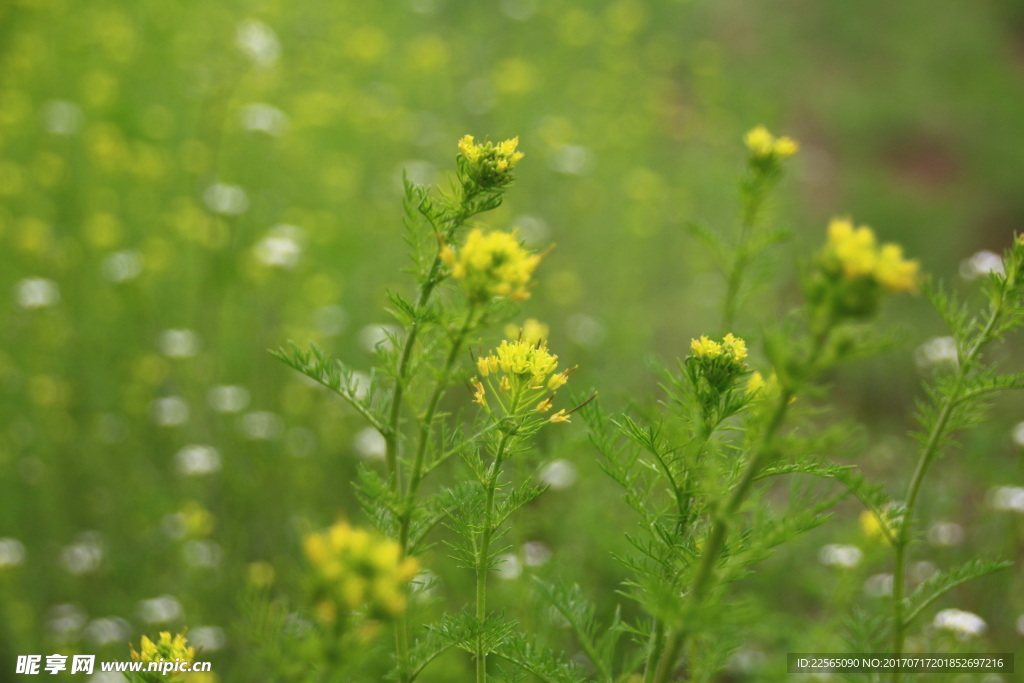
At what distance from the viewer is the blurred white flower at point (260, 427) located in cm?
214

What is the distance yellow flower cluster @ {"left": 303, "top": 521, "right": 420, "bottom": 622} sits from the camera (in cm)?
49

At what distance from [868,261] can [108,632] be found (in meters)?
1.92

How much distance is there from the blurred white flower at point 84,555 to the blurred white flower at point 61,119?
1.76m

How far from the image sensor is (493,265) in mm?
648

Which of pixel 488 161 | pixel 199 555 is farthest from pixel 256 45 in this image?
pixel 488 161

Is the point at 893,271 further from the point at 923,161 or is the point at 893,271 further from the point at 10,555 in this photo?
the point at 923,161

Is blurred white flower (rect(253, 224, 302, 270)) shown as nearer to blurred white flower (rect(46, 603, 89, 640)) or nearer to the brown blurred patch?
blurred white flower (rect(46, 603, 89, 640))

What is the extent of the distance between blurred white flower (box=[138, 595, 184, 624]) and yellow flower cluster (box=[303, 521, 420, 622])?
1.39 meters

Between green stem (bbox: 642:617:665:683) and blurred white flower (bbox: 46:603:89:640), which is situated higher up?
blurred white flower (bbox: 46:603:89:640)

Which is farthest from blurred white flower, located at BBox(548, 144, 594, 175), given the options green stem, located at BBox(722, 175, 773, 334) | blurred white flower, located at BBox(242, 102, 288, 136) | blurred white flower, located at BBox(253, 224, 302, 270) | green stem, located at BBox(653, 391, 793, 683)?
green stem, located at BBox(653, 391, 793, 683)

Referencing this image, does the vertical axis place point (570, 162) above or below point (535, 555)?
above

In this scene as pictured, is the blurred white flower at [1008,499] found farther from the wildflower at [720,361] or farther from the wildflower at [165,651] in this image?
the wildflower at [165,651]

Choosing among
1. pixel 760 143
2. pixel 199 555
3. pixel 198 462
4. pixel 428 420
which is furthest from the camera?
pixel 198 462

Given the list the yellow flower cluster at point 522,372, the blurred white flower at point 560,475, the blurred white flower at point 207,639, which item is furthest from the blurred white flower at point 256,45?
the yellow flower cluster at point 522,372
